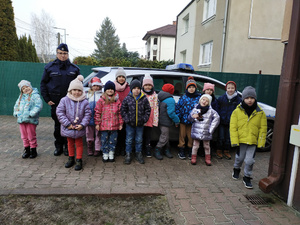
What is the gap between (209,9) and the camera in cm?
1415

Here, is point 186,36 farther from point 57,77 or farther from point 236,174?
point 236,174

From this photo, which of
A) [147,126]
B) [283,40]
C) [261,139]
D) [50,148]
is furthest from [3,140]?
[283,40]

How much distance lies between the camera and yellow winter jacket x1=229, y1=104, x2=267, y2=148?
3.55 meters

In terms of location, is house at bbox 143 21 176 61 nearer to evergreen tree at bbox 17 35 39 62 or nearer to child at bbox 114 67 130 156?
evergreen tree at bbox 17 35 39 62

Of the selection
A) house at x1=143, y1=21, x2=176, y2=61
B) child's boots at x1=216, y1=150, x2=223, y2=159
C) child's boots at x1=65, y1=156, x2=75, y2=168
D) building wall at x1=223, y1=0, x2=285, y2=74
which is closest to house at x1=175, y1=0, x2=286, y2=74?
building wall at x1=223, y1=0, x2=285, y2=74

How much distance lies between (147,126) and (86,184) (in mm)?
1644

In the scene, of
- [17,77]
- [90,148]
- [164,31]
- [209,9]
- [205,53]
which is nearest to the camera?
[90,148]

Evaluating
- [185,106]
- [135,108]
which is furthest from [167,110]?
[135,108]

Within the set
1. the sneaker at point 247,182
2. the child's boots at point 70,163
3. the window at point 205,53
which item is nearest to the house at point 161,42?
the window at point 205,53

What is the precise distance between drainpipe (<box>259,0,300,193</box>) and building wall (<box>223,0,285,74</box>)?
876 cm

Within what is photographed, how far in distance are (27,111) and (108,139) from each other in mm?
1591

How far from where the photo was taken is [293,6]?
3.05 metres

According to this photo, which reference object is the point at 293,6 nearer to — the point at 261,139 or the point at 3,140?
the point at 261,139

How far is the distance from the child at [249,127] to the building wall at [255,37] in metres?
8.62
